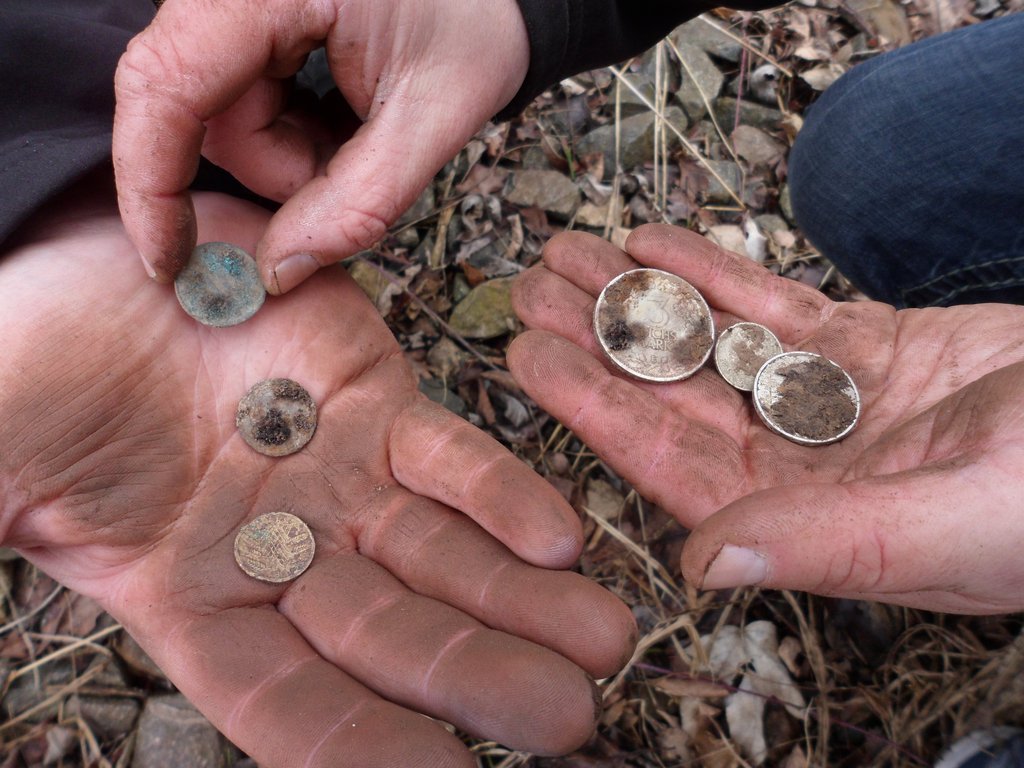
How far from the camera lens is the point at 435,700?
2.07 metres

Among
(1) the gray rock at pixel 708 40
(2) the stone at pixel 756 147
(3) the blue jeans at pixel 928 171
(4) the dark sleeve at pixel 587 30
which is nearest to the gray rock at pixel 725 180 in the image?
(2) the stone at pixel 756 147

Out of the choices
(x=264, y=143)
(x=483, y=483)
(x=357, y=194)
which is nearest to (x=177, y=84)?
(x=264, y=143)

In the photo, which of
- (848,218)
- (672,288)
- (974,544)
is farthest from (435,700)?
(848,218)

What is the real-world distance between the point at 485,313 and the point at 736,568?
7.77ft

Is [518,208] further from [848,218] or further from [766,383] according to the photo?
[766,383]


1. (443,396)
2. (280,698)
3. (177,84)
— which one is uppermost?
(177,84)

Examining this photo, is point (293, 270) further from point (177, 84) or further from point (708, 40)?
point (708, 40)

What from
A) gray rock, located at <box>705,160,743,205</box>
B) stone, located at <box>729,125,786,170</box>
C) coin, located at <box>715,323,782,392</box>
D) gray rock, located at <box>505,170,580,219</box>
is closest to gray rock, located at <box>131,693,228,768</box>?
coin, located at <box>715,323,782,392</box>

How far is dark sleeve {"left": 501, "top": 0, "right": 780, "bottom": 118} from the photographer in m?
2.89

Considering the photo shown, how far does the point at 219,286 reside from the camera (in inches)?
106

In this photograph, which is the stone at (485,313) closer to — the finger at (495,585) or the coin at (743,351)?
the coin at (743,351)

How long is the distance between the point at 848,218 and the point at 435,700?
284cm

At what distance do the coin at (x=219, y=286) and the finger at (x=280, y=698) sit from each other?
1.04m

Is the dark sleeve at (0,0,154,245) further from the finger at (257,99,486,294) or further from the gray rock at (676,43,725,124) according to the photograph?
the gray rock at (676,43,725,124)
